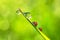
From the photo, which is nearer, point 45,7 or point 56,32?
point 56,32

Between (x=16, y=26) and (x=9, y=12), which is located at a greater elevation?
(x=9, y=12)

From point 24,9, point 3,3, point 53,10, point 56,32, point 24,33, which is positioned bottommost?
point 56,32

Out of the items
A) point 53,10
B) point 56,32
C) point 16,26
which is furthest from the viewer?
point 53,10

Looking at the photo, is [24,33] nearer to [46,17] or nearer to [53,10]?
[46,17]

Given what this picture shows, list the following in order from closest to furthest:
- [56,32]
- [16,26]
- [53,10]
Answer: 1. [56,32]
2. [16,26]
3. [53,10]

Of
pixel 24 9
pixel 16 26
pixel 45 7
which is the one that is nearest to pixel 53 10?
pixel 45 7

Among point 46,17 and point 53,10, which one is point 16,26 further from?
point 53,10
